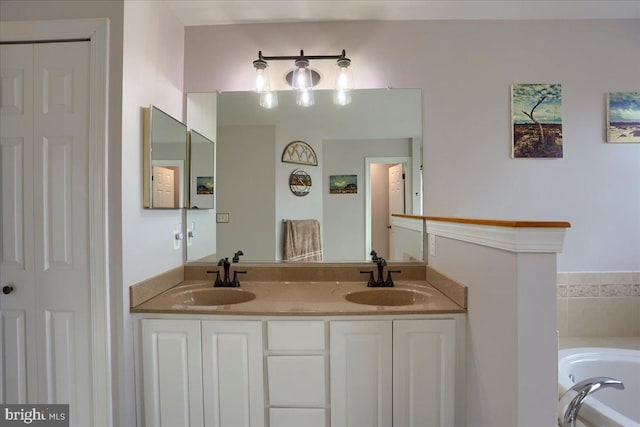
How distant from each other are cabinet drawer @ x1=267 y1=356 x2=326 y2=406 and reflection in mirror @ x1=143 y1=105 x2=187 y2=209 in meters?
0.98

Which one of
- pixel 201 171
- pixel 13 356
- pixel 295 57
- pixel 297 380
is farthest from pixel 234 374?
pixel 295 57

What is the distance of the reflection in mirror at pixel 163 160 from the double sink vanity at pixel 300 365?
1.62 feet

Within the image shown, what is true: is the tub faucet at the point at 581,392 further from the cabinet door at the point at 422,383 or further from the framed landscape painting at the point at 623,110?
the framed landscape painting at the point at 623,110

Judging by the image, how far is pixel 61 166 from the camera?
1269mm

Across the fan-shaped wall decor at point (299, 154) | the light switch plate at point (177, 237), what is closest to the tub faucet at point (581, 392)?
the fan-shaped wall decor at point (299, 154)

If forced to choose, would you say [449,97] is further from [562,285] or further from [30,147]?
[30,147]

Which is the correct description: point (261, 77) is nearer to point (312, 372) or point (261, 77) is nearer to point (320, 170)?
point (320, 170)

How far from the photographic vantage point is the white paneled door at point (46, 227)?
1.26 metres

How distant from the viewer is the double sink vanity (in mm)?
1275

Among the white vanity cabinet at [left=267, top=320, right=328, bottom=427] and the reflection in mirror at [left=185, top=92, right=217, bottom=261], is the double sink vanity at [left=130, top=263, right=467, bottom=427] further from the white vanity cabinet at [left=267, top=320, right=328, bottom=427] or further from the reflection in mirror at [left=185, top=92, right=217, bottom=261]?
the reflection in mirror at [left=185, top=92, right=217, bottom=261]

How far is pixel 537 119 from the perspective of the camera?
1.79 m

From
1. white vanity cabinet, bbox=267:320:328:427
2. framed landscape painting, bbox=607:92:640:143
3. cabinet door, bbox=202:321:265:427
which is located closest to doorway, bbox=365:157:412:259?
white vanity cabinet, bbox=267:320:328:427

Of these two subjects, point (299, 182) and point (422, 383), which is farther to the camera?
point (299, 182)

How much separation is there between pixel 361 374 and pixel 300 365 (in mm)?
272
